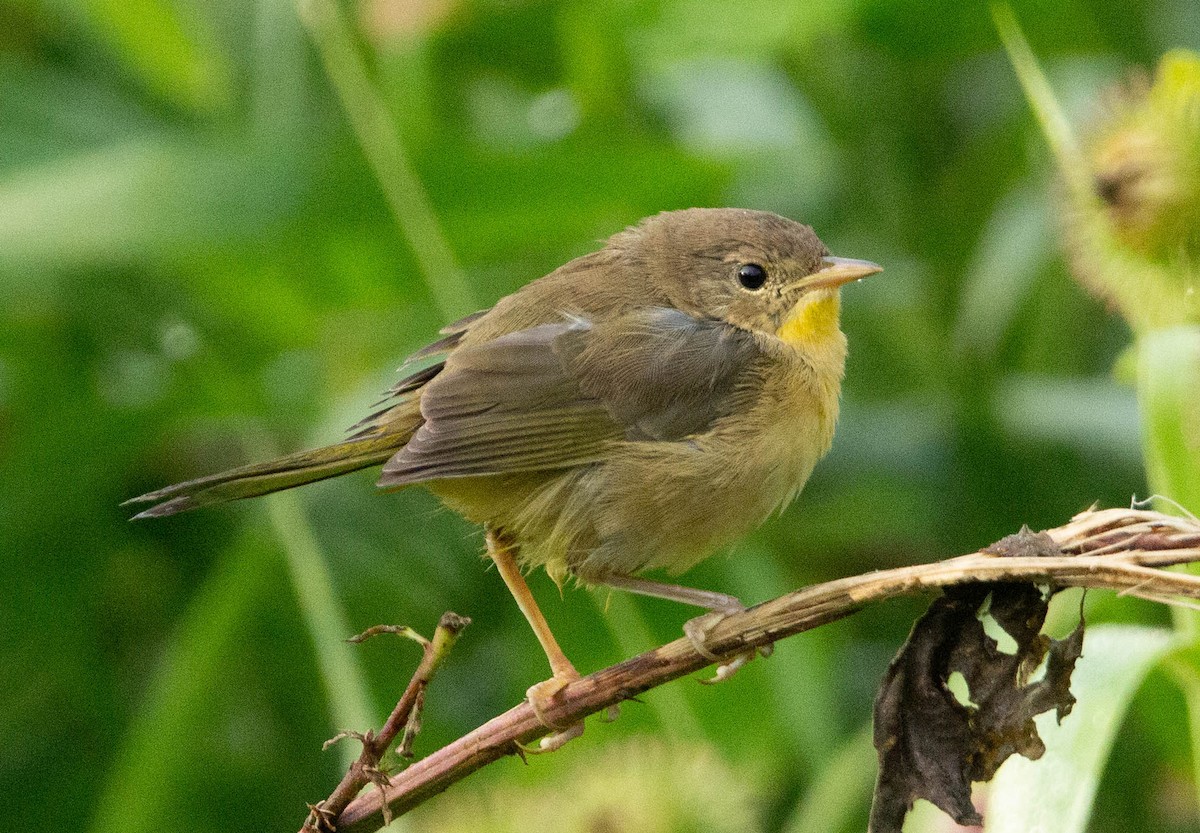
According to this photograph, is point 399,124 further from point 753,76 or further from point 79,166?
point 753,76

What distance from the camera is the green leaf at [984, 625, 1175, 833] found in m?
2.06

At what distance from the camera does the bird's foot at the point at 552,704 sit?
1969 mm

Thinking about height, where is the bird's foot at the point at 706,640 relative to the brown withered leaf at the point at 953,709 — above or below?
A: above

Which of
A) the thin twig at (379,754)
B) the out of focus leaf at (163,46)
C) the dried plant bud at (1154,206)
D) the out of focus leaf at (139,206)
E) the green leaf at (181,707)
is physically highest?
the out of focus leaf at (163,46)

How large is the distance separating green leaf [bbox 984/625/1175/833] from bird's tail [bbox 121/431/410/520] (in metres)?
1.12

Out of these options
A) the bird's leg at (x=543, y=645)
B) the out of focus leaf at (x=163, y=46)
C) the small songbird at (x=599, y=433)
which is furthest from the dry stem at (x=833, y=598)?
the out of focus leaf at (x=163, y=46)

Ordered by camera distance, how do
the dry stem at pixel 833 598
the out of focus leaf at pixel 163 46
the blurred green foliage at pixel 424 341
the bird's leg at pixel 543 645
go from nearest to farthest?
the dry stem at pixel 833 598
the bird's leg at pixel 543 645
the blurred green foliage at pixel 424 341
the out of focus leaf at pixel 163 46

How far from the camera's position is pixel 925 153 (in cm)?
447

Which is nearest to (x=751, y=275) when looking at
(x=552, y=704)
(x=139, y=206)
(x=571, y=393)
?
(x=571, y=393)

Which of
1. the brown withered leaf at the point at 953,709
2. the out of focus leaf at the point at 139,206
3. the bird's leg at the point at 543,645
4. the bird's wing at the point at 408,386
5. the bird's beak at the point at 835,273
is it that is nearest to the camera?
A: the brown withered leaf at the point at 953,709

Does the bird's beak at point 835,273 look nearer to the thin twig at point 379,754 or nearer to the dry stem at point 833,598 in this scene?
the dry stem at point 833,598

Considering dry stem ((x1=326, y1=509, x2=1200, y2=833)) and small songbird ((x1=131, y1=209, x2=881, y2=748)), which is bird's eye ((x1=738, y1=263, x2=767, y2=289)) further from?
dry stem ((x1=326, y1=509, x2=1200, y2=833))

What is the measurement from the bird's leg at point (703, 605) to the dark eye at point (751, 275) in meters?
0.62

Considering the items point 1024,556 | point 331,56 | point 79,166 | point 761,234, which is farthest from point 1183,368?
point 79,166
